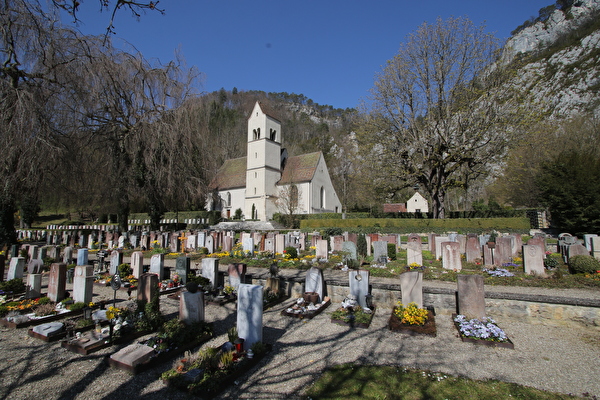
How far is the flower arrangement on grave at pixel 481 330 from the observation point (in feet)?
17.3

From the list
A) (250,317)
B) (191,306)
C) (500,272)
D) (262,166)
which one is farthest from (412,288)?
(262,166)

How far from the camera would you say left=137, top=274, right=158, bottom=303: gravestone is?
615 cm

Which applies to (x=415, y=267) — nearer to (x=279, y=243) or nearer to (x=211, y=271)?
(x=279, y=243)

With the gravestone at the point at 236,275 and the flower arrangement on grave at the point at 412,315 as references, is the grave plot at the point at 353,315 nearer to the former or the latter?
the flower arrangement on grave at the point at 412,315

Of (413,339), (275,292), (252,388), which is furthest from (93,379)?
(413,339)

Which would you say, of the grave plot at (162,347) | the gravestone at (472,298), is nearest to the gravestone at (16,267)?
the grave plot at (162,347)

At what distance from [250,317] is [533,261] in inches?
346

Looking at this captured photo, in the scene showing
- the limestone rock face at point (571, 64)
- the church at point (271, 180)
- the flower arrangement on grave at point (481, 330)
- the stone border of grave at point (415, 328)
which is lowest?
the stone border of grave at point (415, 328)

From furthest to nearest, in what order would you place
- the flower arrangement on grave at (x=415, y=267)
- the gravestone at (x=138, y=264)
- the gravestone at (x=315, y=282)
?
the flower arrangement on grave at (x=415, y=267)
the gravestone at (x=138, y=264)
the gravestone at (x=315, y=282)

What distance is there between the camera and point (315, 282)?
24.7ft

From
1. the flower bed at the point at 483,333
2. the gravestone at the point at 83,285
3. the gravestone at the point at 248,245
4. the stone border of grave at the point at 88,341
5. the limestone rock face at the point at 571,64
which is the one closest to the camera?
the stone border of grave at the point at 88,341

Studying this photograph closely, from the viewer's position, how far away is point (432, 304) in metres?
6.89

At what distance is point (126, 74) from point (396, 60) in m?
18.7

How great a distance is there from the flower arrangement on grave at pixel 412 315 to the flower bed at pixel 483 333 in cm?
65
